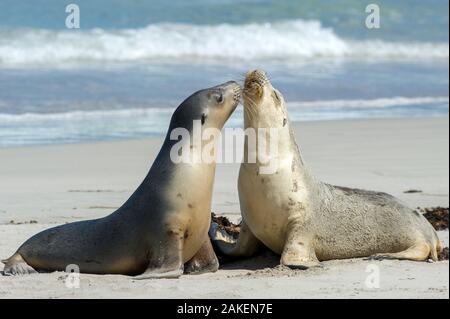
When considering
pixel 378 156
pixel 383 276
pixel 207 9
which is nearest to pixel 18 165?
pixel 378 156

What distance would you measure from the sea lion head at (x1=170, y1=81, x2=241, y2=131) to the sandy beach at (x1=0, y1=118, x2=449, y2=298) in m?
1.01

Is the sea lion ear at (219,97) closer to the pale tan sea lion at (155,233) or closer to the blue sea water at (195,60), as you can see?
the pale tan sea lion at (155,233)

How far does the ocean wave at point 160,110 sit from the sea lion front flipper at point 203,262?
24.0 feet

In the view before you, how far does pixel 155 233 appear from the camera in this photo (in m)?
7.39

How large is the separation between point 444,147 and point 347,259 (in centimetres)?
565

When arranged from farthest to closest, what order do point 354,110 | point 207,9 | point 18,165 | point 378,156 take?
point 207,9
point 354,110
point 378,156
point 18,165

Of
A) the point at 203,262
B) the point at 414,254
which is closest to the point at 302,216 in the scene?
the point at 203,262

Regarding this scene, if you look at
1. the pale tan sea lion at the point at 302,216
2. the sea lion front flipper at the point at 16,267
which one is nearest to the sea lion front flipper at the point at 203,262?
the pale tan sea lion at the point at 302,216

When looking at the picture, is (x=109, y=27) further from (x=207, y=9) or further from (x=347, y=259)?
(x=347, y=259)

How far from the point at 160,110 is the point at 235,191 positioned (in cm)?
518

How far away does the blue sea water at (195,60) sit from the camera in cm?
1566

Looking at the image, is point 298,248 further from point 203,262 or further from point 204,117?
point 204,117

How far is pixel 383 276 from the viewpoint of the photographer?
291 inches

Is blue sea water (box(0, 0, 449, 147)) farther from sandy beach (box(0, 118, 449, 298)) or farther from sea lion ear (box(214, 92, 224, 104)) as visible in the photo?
sea lion ear (box(214, 92, 224, 104))
